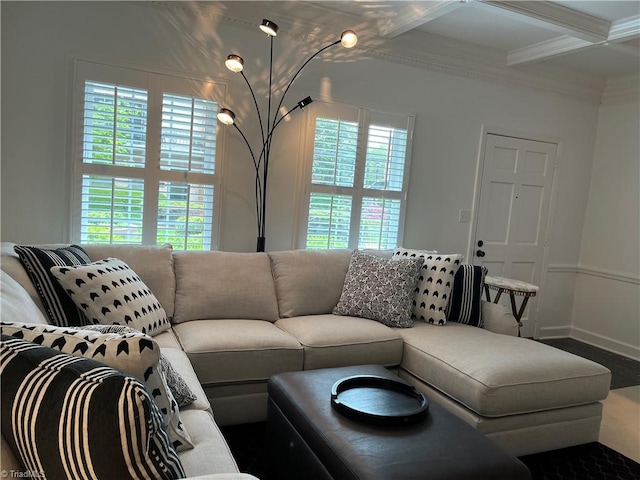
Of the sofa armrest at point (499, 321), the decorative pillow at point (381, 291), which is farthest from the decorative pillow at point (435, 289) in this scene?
the sofa armrest at point (499, 321)

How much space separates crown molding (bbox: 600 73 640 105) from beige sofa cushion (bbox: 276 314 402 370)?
11.7 ft

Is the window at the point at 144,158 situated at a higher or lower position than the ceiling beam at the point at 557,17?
lower

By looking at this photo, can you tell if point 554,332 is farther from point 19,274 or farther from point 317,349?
point 19,274

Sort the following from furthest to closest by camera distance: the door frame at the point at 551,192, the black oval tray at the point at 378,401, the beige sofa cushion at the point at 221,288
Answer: the door frame at the point at 551,192 < the beige sofa cushion at the point at 221,288 < the black oval tray at the point at 378,401

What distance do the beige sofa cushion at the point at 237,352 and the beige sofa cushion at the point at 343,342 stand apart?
8cm

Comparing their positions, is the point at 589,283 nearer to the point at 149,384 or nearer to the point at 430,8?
the point at 430,8

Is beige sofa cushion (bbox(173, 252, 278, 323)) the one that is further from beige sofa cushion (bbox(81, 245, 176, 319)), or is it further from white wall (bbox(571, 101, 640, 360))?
white wall (bbox(571, 101, 640, 360))

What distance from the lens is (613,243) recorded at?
452cm

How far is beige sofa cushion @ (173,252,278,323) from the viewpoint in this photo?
272 centimetres

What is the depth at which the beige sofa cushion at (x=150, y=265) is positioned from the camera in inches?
102

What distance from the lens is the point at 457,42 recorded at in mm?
3859

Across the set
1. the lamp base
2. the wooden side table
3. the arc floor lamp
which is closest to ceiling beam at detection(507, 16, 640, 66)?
the arc floor lamp

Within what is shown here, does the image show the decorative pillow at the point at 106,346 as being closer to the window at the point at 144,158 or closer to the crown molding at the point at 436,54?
the window at the point at 144,158

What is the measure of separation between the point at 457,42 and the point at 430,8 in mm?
887
